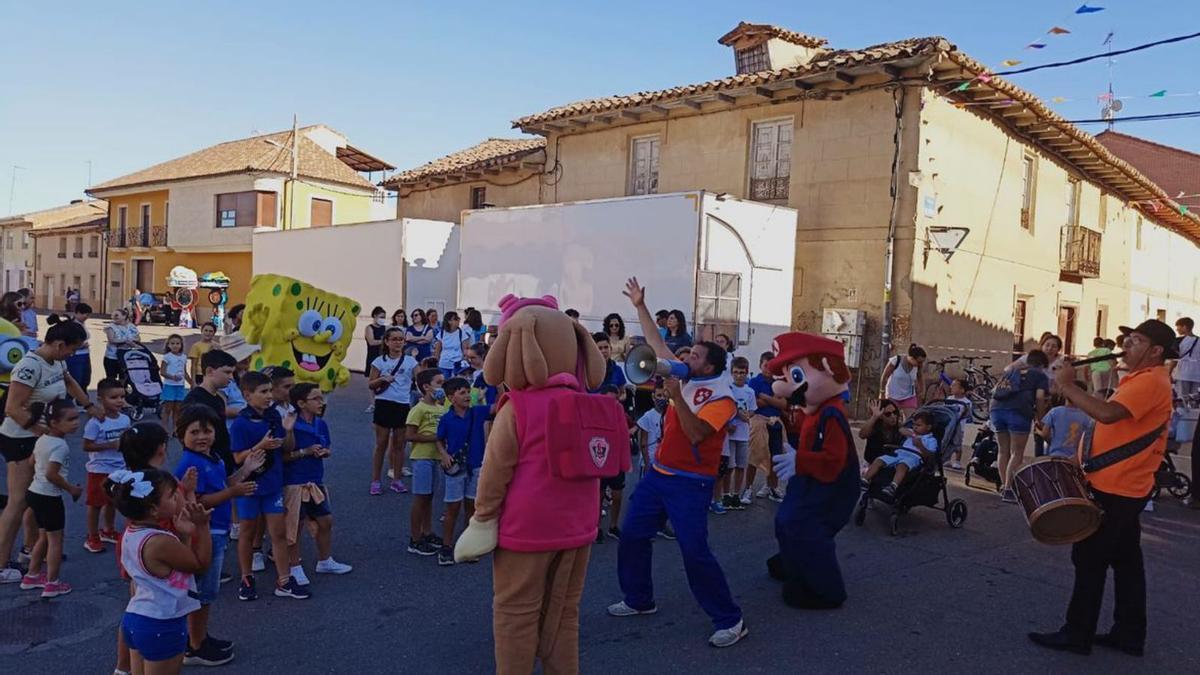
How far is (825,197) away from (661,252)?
4972 millimetres

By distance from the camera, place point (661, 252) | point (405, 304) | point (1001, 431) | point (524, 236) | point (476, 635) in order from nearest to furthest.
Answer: point (476, 635), point (1001, 431), point (661, 252), point (524, 236), point (405, 304)

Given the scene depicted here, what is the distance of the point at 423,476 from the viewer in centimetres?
598

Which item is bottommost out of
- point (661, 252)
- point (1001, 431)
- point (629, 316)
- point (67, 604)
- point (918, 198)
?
point (67, 604)

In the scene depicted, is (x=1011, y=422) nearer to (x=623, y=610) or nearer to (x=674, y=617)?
(x=674, y=617)

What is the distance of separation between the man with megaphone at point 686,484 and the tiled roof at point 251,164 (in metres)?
34.2

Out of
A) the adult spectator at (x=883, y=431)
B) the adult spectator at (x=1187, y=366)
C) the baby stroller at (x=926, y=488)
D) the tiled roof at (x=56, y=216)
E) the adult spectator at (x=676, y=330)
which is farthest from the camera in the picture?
the tiled roof at (x=56, y=216)

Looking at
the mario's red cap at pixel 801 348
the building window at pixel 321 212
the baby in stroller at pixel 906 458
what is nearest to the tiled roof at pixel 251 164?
the building window at pixel 321 212

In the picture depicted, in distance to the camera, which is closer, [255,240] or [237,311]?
[237,311]

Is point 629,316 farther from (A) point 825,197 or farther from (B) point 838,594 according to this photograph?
(B) point 838,594

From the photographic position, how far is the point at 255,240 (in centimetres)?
2061

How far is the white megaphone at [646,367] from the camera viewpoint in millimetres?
4539

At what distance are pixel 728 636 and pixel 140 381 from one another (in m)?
8.86

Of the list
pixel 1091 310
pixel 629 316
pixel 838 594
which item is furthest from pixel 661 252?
pixel 1091 310

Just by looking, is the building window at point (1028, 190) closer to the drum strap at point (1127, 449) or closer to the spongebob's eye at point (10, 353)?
the drum strap at point (1127, 449)
